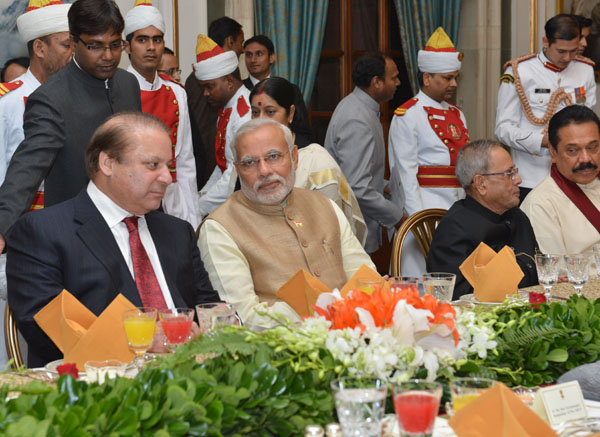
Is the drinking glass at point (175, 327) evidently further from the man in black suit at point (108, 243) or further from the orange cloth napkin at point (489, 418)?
the orange cloth napkin at point (489, 418)

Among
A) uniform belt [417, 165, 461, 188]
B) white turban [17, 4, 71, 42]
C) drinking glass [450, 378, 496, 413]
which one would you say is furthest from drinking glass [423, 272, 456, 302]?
uniform belt [417, 165, 461, 188]

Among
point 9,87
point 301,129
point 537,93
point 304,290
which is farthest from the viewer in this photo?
point 537,93

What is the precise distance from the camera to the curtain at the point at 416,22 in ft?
23.8

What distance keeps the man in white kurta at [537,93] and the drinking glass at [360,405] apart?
4.25 metres

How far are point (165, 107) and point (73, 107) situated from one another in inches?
51.4

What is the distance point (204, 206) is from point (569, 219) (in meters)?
1.80

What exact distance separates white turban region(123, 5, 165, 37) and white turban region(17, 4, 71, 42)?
99cm

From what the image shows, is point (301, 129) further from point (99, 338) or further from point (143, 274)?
point (99, 338)

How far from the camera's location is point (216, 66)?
506 cm

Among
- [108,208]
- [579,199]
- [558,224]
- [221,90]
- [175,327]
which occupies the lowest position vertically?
[558,224]

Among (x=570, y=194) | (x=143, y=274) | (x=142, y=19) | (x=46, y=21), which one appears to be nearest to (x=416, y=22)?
(x=142, y=19)

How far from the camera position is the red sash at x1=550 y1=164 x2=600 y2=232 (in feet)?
12.4

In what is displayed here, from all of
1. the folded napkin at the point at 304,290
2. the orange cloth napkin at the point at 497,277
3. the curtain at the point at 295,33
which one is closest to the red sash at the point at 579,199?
the orange cloth napkin at the point at 497,277

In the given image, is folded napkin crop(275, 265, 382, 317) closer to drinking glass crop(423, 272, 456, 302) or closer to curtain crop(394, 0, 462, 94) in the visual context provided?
drinking glass crop(423, 272, 456, 302)
